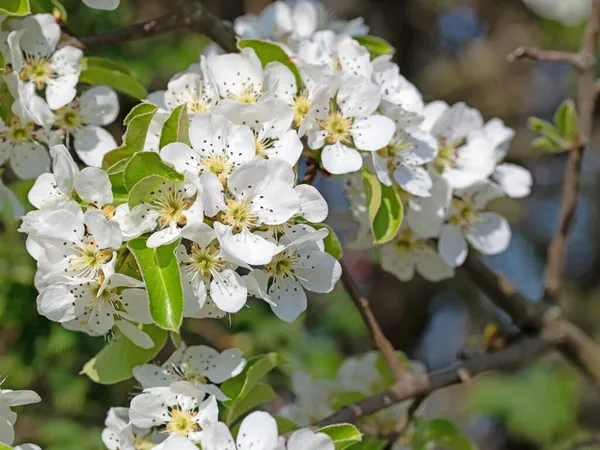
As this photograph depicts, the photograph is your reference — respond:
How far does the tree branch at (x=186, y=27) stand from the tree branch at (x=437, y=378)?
76cm

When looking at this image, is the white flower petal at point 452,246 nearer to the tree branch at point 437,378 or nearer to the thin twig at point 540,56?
the tree branch at point 437,378

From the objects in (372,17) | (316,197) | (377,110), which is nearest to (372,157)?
(377,110)

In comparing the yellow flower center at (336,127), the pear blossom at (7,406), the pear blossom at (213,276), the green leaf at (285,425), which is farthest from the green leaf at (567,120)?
the pear blossom at (7,406)

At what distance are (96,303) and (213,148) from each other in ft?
0.97

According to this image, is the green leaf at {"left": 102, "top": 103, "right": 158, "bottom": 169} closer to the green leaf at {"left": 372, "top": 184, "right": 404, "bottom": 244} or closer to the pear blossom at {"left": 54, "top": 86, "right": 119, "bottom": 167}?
the pear blossom at {"left": 54, "top": 86, "right": 119, "bottom": 167}

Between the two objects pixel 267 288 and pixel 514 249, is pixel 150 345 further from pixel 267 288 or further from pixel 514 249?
pixel 514 249

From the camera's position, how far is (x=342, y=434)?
127cm

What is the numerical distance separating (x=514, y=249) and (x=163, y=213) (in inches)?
150

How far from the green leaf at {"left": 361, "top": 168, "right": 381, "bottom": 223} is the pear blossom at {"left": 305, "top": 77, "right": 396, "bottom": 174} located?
0.19ft

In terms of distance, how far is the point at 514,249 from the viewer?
475cm

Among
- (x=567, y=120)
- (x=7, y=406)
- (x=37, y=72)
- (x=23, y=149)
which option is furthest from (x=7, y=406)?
(x=567, y=120)

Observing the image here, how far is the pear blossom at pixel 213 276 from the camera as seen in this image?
1.24 meters

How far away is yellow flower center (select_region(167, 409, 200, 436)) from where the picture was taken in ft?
4.23

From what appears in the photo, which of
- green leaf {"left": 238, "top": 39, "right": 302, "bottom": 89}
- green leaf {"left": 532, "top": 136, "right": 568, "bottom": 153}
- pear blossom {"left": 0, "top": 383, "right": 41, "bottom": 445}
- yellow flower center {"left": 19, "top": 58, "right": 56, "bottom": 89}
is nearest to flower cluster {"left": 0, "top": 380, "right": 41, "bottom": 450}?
pear blossom {"left": 0, "top": 383, "right": 41, "bottom": 445}
